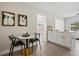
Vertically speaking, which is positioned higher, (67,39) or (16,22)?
(16,22)

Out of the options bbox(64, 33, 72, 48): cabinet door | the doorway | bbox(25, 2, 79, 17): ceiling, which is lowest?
bbox(64, 33, 72, 48): cabinet door

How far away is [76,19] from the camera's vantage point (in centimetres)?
222

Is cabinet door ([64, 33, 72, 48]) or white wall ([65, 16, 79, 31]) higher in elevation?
white wall ([65, 16, 79, 31])

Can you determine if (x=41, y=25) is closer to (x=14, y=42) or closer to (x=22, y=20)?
(x=22, y=20)

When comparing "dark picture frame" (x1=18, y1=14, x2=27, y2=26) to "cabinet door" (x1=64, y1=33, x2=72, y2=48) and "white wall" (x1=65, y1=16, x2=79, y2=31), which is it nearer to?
"white wall" (x1=65, y1=16, x2=79, y2=31)

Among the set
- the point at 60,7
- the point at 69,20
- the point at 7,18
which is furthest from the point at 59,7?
the point at 7,18

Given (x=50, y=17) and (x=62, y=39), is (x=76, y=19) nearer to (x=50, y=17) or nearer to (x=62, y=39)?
(x=50, y=17)

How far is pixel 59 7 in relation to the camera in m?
2.23

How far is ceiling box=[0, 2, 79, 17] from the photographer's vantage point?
2.10 meters

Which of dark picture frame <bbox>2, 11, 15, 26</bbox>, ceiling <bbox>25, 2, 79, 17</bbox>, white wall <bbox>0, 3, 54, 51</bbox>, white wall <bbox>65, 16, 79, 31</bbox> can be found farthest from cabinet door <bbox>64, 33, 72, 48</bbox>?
dark picture frame <bbox>2, 11, 15, 26</bbox>

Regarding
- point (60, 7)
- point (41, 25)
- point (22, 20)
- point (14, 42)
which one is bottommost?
point (14, 42)

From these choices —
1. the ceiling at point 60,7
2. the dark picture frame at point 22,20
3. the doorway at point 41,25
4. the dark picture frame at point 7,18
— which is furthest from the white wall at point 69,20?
the dark picture frame at point 7,18

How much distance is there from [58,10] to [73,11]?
0.36m

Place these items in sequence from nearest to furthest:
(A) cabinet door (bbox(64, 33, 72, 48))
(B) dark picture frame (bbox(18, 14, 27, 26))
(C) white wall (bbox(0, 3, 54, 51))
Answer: (C) white wall (bbox(0, 3, 54, 51)), (B) dark picture frame (bbox(18, 14, 27, 26)), (A) cabinet door (bbox(64, 33, 72, 48))
